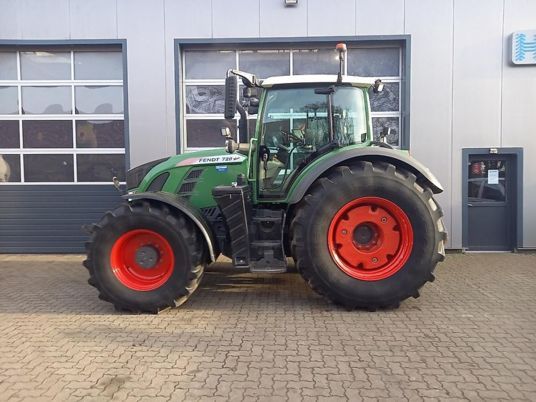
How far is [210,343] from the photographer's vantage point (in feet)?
14.8

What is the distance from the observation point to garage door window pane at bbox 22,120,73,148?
927 centimetres

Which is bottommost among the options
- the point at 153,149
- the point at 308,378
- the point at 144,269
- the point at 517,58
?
the point at 308,378

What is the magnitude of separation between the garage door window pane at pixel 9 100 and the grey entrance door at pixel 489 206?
839cm

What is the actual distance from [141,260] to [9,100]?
5729 millimetres

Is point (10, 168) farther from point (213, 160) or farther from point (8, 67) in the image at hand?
point (213, 160)

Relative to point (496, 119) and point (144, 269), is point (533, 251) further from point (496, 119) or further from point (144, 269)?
point (144, 269)

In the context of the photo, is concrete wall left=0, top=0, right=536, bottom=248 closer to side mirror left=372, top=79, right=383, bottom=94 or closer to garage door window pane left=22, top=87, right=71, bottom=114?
garage door window pane left=22, top=87, right=71, bottom=114

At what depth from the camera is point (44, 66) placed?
9250 mm

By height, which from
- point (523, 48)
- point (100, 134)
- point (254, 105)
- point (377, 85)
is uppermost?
point (523, 48)

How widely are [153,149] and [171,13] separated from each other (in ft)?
7.93

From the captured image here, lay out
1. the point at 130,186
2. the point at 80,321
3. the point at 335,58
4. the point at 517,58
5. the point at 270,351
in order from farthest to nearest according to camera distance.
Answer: the point at 335,58 → the point at 517,58 → the point at 130,186 → the point at 80,321 → the point at 270,351

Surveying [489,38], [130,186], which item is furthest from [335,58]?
[130,186]

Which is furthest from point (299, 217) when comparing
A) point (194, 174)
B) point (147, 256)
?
point (147, 256)

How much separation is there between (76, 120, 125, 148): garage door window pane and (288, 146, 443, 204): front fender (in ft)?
16.2
